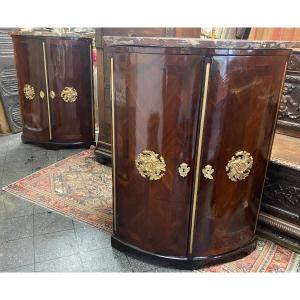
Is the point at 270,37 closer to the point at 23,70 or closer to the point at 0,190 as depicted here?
the point at 23,70

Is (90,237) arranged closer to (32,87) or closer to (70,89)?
(70,89)

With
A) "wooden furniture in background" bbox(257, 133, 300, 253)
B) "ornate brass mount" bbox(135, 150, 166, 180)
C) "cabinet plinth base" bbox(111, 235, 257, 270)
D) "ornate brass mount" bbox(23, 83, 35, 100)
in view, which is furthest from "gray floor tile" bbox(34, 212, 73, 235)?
"ornate brass mount" bbox(23, 83, 35, 100)

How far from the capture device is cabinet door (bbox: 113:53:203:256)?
4.02 feet

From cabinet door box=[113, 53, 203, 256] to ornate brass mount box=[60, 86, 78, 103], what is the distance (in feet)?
5.51

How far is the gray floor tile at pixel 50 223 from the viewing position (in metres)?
1.85

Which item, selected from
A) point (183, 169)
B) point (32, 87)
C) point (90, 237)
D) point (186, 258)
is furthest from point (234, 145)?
point (32, 87)

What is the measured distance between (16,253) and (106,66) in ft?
5.17

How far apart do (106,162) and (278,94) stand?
1.81 m

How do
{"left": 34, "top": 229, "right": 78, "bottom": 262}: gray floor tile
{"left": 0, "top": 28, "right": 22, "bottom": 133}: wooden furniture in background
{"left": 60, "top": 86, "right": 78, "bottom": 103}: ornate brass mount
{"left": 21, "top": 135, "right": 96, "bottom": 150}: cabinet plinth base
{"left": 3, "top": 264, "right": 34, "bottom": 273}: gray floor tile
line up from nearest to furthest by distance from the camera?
{"left": 3, "top": 264, "right": 34, "bottom": 273}: gray floor tile, {"left": 34, "top": 229, "right": 78, "bottom": 262}: gray floor tile, {"left": 60, "top": 86, "right": 78, "bottom": 103}: ornate brass mount, {"left": 21, "top": 135, "right": 96, "bottom": 150}: cabinet plinth base, {"left": 0, "top": 28, "right": 22, "bottom": 133}: wooden furniture in background

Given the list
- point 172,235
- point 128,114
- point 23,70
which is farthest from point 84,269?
point 23,70

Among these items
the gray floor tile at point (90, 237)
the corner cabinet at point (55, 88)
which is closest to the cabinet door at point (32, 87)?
the corner cabinet at point (55, 88)

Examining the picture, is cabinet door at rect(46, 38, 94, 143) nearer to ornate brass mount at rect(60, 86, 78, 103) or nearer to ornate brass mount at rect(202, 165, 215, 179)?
ornate brass mount at rect(60, 86, 78, 103)

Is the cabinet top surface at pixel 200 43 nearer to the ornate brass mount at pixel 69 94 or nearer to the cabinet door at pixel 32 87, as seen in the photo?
the ornate brass mount at pixel 69 94

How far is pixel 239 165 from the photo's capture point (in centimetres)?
137
